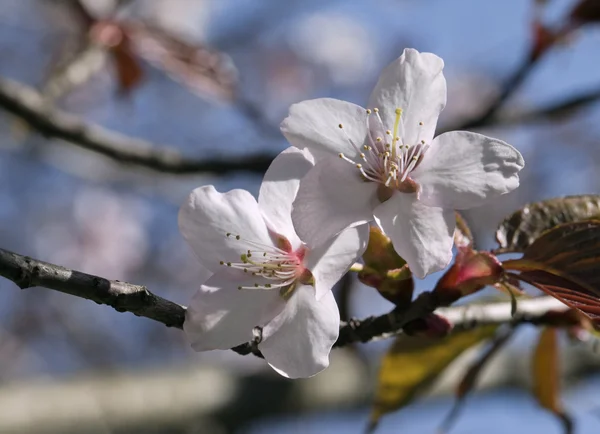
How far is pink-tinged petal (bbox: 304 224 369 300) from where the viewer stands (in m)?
0.68

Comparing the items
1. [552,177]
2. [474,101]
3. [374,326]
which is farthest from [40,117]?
[474,101]

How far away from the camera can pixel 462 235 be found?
81 centimetres

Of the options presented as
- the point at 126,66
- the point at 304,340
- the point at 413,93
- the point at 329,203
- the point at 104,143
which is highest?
the point at 126,66

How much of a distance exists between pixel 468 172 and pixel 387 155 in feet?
0.31

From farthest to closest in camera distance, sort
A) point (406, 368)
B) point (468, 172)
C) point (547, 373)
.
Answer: point (547, 373), point (406, 368), point (468, 172)

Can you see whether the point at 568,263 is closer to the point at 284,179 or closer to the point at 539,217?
the point at 539,217

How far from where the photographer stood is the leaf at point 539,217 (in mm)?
813

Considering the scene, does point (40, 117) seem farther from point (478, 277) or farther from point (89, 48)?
point (478, 277)

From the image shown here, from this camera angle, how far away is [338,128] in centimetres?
73

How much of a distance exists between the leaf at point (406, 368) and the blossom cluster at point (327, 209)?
39 centimetres

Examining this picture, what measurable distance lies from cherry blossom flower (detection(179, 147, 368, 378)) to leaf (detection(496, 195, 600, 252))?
21cm

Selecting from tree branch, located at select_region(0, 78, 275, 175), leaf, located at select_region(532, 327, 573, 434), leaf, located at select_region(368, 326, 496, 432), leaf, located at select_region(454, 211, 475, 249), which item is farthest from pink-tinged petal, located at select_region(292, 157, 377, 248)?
tree branch, located at select_region(0, 78, 275, 175)

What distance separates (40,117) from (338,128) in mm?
1040

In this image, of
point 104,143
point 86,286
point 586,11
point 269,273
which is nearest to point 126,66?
point 104,143
